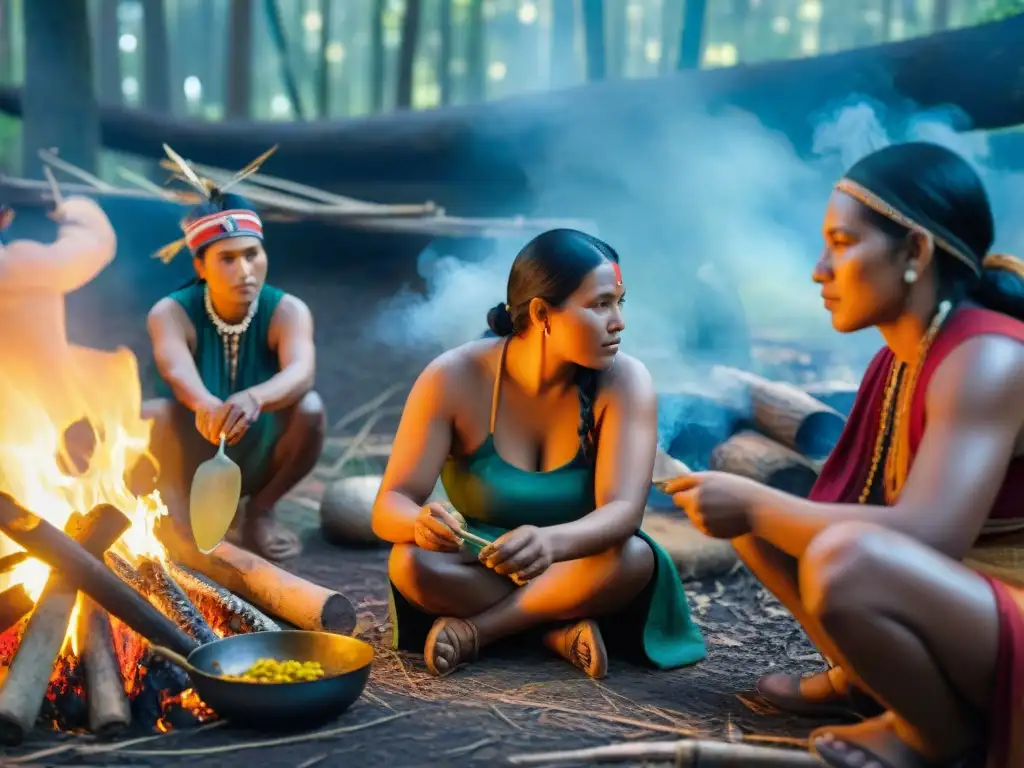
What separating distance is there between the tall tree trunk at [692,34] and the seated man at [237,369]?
678 centimetres

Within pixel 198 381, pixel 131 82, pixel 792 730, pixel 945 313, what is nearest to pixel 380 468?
pixel 198 381

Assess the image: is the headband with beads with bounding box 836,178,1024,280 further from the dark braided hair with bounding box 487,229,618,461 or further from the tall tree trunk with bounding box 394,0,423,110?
the tall tree trunk with bounding box 394,0,423,110

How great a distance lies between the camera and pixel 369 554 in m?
5.06

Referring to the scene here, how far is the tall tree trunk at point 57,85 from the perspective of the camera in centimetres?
799

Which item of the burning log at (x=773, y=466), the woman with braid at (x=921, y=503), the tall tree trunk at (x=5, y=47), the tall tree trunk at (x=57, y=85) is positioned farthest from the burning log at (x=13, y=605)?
the tall tree trunk at (x=5, y=47)

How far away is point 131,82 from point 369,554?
109 ft

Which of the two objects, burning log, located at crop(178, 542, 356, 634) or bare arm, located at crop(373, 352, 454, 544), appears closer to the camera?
bare arm, located at crop(373, 352, 454, 544)

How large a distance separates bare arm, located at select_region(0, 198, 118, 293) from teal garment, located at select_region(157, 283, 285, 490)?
1.75 metres

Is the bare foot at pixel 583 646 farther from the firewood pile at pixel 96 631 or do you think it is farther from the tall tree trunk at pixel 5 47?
the tall tree trunk at pixel 5 47

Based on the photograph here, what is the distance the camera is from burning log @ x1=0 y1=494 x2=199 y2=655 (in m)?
2.96

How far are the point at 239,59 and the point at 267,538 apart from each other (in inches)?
400

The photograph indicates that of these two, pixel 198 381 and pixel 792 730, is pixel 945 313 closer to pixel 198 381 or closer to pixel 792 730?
pixel 792 730

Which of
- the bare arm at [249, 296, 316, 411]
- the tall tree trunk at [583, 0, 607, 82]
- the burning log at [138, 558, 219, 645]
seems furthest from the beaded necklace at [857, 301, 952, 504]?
the tall tree trunk at [583, 0, 607, 82]

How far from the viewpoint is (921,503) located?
7.50ft
